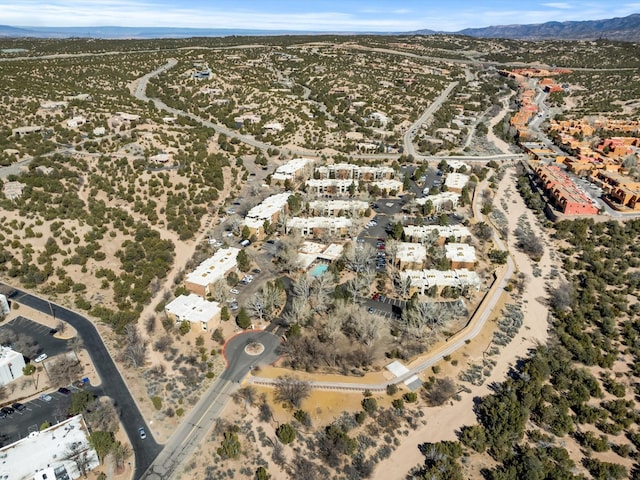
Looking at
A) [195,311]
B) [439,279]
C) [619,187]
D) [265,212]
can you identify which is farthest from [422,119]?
[195,311]

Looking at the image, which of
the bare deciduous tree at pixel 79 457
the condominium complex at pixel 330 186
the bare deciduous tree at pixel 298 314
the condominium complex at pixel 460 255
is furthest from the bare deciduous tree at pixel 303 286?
the condominium complex at pixel 330 186

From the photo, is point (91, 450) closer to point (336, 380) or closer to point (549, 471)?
point (336, 380)

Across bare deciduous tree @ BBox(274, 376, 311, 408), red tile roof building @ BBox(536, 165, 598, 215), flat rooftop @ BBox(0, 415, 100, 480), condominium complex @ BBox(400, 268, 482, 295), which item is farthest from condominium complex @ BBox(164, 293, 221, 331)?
red tile roof building @ BBox(536, 165, 598, 215)

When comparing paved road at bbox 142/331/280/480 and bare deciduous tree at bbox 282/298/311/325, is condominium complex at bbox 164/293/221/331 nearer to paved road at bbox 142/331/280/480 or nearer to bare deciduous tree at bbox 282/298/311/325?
paved road at bbox 142/331/280/480

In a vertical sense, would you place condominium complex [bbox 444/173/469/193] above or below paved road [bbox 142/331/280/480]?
above

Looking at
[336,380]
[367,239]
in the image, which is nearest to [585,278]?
[367,239]
